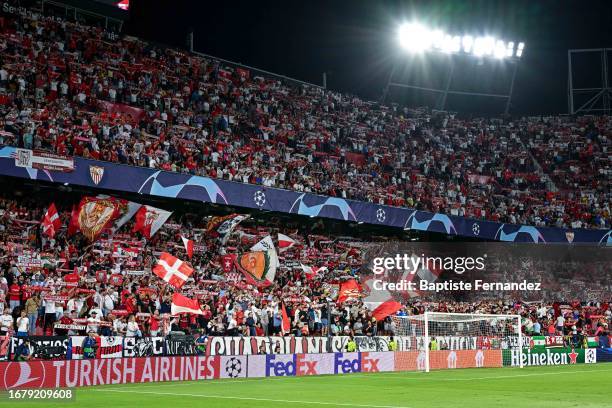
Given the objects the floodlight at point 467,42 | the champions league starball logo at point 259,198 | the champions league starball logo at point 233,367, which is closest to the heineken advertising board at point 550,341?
the champions league starball logo at point 259,198

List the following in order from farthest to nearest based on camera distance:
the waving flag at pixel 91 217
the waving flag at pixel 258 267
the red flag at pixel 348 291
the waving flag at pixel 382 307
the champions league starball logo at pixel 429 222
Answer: the champions league starball logo at pixel 429 222 → the waving flag at pixel 258 267 → the red flag at pixel 348 291 → the waving flag at pixel 382 307 → the waving flag at pixel 91 217

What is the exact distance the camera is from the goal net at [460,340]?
32.9 meters

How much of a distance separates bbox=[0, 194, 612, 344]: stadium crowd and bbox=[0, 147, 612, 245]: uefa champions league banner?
197 centimetres

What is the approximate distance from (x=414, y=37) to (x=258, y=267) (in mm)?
27467

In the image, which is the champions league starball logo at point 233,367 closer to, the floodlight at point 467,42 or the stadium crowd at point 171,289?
the stadium crowd at point 171,289

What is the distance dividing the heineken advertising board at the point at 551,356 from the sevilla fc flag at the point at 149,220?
1670 centimetres

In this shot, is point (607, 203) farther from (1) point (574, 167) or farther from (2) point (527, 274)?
(2) point (527, 274)

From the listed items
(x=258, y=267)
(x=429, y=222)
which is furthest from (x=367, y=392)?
(x=429, y=222)

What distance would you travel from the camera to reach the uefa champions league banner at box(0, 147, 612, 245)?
103 feet

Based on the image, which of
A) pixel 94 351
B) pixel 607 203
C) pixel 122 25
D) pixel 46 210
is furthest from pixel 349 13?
pixel 94 351

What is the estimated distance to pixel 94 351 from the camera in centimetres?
2412

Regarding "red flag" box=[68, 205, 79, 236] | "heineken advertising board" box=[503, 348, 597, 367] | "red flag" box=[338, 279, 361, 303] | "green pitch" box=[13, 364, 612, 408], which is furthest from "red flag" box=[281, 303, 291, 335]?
"heineken advertising board" box=[503, 348, 597, 367]

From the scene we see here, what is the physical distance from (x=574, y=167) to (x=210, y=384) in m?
38.8

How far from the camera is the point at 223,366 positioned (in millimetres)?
25828
